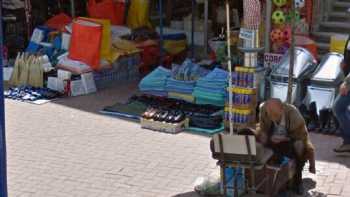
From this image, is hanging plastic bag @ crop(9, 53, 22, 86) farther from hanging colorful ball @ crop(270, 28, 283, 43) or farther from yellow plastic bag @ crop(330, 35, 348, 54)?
yellow plastic bag @ crop(330, 35, 348, 54)

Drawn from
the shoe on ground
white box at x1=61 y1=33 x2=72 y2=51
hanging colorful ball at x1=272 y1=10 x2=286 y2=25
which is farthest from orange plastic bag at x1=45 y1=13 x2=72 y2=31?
the shoe on ground

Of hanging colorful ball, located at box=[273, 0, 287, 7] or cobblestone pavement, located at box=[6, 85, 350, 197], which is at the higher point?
hanging colorful ball, located at box=[273, 0, 287, 7]

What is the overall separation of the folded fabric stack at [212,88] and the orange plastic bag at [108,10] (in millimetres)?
3982

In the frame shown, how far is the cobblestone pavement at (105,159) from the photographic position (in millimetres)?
7098

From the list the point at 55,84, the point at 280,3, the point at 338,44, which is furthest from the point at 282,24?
the point at 55,84

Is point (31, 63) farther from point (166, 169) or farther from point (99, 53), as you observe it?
point (166, 169)

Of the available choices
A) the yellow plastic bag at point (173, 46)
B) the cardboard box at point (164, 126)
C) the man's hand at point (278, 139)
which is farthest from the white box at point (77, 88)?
the man's hand at point (278, 139)

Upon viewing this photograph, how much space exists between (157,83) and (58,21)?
12.6 ft

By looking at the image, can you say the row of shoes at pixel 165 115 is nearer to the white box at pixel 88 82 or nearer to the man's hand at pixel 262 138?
the white box at pixel 88 82

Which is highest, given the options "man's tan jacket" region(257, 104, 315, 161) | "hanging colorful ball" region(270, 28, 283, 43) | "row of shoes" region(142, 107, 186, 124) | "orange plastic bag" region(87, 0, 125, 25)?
"orange plastic bag" region(87, 0, 125, 25)

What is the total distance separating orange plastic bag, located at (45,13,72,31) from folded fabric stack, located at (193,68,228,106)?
411 cm

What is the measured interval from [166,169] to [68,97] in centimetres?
377

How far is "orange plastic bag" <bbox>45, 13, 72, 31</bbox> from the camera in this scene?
13.0 metres

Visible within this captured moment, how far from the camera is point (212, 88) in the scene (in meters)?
9.65
